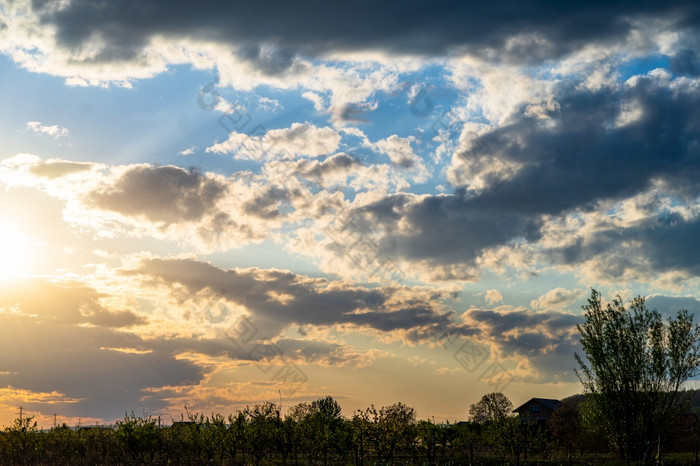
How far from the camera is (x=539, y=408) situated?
3821 inches

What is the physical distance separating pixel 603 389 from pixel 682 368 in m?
6.22

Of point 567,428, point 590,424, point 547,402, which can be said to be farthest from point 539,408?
point 590,424

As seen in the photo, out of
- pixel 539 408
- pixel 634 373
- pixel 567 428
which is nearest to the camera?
pixel 634 373

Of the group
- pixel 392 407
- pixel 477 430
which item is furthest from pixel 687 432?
pixel 392 407

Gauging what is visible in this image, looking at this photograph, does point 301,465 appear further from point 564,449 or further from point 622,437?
point 564,449

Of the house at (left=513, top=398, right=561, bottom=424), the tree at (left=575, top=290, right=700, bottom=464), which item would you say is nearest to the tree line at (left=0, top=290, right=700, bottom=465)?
the tree at (left=575, top=290, right=700, bottom=464)

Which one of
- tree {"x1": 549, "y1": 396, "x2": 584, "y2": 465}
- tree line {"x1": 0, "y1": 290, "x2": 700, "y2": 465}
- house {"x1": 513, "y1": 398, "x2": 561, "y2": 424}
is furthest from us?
house {"x1": 513, "y1": 398, "x2": 561, "y2": 424}

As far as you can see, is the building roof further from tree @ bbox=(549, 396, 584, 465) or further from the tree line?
the tree line

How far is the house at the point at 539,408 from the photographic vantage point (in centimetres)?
9488

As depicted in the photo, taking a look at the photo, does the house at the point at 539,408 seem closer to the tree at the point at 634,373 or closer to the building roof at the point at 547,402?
the building roof at the point at 547,402

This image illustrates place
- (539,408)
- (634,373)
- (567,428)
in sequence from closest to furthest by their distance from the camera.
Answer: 1. (634,373)
2. (567,428)
3. (539,408)

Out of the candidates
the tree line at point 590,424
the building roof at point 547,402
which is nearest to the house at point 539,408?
the building roof at point 547,402

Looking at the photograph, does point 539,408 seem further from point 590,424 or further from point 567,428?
point 590,424

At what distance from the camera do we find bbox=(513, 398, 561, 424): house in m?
94.9
